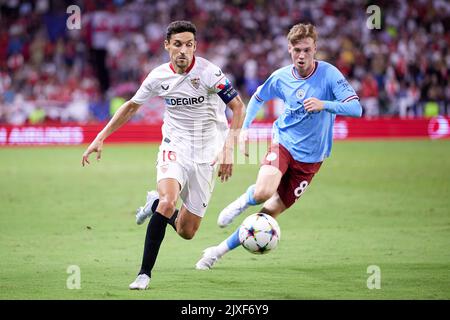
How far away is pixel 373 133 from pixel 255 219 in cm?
1900

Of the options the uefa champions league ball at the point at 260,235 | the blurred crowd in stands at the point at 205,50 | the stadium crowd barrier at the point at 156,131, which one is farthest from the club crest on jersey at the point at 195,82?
the blurred crowd in stands at the point at 205,50

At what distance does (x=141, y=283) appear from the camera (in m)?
7.56

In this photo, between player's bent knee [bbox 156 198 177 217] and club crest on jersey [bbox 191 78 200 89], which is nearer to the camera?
player's bent knee [bbox 156 198 177 217]

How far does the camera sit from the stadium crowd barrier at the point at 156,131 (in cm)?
2450

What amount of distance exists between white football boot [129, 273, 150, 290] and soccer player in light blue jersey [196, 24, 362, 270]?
131cm

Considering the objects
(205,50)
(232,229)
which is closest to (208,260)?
(232,229)

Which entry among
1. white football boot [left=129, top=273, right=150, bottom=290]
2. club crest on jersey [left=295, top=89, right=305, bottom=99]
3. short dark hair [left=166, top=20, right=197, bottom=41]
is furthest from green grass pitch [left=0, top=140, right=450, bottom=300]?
short dark hair [left=166, top=20, right=197, bottom=41]

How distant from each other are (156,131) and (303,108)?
17.0 m

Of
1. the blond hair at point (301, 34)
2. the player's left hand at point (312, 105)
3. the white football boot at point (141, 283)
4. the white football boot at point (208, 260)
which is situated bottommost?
the white football boot at point (141, 283)

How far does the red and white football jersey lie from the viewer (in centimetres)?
823

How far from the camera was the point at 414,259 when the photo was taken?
9359 millimetres

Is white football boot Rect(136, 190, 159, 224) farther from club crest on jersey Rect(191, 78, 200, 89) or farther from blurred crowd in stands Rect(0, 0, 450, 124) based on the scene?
blurred crowd in stands Rect(0, 0, 450, 124)

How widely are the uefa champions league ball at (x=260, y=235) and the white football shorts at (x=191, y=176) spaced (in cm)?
58

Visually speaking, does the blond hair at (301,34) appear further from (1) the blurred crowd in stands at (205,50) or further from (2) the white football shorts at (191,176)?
(1) the blurred crowd in stands at (205,50)
